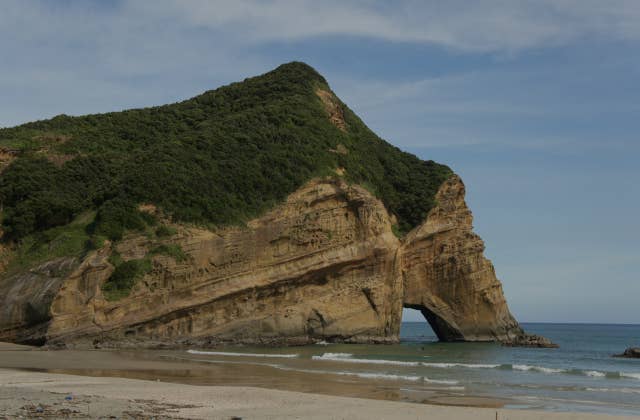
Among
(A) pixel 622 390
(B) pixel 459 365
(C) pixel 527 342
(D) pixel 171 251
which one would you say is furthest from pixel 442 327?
(A) pixel 622 390

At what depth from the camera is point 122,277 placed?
122 ft

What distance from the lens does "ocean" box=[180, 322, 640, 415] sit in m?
19.5

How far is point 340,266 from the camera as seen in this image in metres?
44.8

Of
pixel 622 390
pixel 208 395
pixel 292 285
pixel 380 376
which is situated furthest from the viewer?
pixel 292 285

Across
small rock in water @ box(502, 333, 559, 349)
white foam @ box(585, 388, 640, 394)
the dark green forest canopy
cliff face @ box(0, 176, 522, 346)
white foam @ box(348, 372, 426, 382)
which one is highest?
the dark green forest canopy

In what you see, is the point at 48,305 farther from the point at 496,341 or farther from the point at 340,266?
the point at 496,341

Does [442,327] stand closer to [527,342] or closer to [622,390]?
[527,342]

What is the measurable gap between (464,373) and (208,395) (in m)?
13.9

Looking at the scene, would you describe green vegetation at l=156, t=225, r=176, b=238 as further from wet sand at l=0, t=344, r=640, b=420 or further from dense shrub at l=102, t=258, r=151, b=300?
wet sand at l=0, t=344, r=640, b=420

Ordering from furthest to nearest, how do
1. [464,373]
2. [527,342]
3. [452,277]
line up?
[527,342] < [452,277] < [464,373]

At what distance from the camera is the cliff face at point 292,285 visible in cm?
3550

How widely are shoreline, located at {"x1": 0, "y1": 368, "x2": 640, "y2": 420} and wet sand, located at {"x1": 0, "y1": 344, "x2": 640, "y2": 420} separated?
18 millimetres

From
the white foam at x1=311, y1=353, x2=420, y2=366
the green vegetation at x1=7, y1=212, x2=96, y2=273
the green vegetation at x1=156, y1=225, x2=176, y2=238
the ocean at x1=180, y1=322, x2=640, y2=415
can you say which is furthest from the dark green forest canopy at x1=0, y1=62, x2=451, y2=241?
the white foam at x1=311, y1=353, x2=420, y2=366

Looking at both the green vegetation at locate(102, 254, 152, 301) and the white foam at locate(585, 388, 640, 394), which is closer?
the white foam at locate(585, 388, 640, 394)
